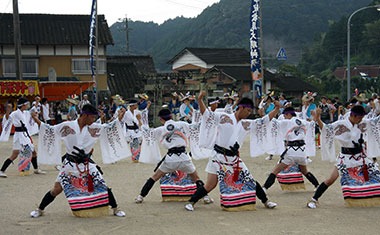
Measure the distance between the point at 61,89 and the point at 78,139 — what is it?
21594 mm

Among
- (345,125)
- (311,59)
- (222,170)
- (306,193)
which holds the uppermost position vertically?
(311,59)

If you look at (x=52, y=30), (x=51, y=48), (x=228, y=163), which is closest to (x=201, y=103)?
(x=228, y=163)

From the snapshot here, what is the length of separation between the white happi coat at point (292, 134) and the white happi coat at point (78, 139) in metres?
2.53

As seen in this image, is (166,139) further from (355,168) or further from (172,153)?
(355,168)

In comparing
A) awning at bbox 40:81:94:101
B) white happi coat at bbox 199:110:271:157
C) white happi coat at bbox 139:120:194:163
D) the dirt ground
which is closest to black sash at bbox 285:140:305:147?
the dirt ground

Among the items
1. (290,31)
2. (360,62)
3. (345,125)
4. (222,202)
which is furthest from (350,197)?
(290,31)

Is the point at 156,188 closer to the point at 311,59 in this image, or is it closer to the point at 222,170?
the point at 222,170

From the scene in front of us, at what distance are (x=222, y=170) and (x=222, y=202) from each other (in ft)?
1.58

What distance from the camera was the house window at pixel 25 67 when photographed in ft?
122

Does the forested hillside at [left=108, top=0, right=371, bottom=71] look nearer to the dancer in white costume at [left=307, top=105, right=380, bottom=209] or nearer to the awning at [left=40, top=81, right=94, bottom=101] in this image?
the awning at [left=40, top=81, right=94, bottom=101]

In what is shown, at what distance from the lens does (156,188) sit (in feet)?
35.1

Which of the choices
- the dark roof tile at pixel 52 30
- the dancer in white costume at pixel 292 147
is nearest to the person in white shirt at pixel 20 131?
A: the dancer in white costume at pixel 292 147

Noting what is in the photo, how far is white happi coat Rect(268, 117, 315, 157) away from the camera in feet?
30.9

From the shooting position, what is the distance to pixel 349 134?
8.44 m
